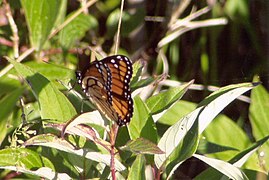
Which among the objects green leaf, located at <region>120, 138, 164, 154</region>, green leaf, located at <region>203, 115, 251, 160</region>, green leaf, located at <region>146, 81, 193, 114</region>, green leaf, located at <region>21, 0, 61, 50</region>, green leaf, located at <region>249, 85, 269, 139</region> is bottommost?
green leaf, located at <region>203, 115, 251, 160</region>

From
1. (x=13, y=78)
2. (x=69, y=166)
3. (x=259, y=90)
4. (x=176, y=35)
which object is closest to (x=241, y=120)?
(x=176, y=35)

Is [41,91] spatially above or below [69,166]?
above

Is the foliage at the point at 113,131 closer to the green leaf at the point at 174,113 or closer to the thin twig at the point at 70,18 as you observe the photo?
the green leaf at the point at 174,113

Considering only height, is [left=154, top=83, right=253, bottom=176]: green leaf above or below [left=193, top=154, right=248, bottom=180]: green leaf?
above

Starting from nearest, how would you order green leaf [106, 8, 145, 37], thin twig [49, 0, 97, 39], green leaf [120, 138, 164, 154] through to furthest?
green leaf [120, 138, 164, 154] < thin twig [49, 0, 97, 39] < green leaf [106, 8, 145, 37]

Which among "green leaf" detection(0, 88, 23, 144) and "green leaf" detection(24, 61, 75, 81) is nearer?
"green leaf" detection(0, 88, 23, 144)

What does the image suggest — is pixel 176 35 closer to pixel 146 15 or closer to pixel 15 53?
pixel 146 15

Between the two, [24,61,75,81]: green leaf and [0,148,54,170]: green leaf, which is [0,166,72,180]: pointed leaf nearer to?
[0,148,54,170]: green leaf

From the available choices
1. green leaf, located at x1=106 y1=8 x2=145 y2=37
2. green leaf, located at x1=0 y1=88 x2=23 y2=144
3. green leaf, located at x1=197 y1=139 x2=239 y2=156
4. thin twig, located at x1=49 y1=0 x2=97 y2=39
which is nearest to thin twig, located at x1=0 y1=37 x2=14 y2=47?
thin twig, located at x1=49 y1=0 x2=97 y2=39
